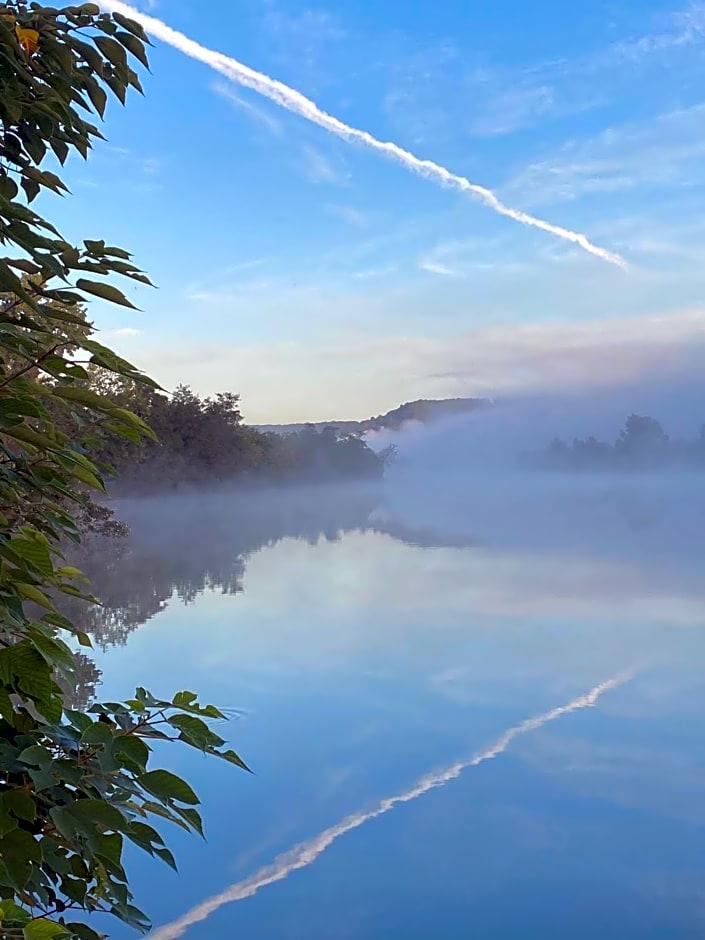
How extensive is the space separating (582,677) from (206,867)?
3.16 m

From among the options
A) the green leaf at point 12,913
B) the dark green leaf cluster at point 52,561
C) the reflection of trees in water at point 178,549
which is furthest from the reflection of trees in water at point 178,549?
the green leaf at point 12,913

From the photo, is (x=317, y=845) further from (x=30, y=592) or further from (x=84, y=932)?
(x=30, y=592)

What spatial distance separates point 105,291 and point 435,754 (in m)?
3.77

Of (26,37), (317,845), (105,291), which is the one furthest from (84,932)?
(317,845)

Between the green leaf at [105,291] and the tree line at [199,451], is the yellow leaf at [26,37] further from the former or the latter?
the tree line at [199,451]

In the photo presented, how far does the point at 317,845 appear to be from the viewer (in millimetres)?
3367

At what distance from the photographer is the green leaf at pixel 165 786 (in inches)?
31.5

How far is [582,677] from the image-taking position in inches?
223

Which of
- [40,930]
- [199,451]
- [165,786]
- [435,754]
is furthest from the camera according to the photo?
[199,451]

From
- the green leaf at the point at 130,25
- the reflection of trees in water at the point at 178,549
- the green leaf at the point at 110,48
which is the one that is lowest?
the reflection of trees in water at the point at 178,549

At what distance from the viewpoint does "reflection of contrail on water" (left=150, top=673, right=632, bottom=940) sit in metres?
2.87

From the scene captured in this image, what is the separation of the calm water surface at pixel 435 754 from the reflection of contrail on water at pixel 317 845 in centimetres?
1

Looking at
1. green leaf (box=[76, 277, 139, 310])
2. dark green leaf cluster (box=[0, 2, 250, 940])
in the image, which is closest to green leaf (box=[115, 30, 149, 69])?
dark green leaf cluster (box=[0, 2, 250, 940])

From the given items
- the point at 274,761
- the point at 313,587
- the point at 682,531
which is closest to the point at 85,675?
the point at 274,761
